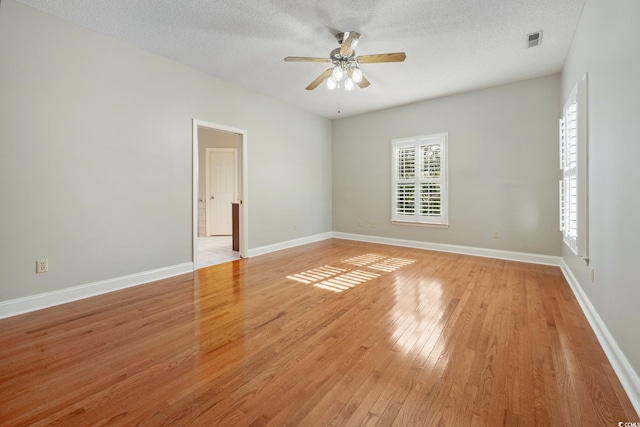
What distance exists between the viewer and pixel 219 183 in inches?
295

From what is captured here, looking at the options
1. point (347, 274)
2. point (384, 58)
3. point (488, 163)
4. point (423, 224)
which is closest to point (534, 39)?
point (384, 58)

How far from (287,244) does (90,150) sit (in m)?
3.54

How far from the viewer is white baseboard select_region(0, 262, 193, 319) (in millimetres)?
2623

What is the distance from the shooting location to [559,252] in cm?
429

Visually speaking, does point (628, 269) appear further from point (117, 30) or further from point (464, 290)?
point (117, 30)

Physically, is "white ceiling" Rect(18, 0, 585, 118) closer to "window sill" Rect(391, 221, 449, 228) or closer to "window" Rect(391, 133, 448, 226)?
"window" Rect(391, 133, 448, 226)

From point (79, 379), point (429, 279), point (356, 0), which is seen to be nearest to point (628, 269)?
point (429, 279)

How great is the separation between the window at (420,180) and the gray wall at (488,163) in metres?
0.14

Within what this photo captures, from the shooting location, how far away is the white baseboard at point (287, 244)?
5.12 m

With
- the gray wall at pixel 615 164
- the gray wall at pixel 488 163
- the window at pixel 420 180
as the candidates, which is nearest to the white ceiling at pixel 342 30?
the gray wall at pixel 488 163

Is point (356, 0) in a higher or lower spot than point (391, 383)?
higher

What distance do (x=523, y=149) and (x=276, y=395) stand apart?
508 cm

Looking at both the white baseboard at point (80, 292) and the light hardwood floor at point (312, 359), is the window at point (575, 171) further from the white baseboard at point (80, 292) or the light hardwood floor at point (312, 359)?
the white baseboard at point (80, 292)

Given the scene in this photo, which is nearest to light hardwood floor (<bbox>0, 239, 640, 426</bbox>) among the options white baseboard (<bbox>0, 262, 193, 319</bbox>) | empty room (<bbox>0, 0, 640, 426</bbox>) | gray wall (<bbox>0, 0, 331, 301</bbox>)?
empty room (<bbox>0, 0, 640, 426</bbox>)
